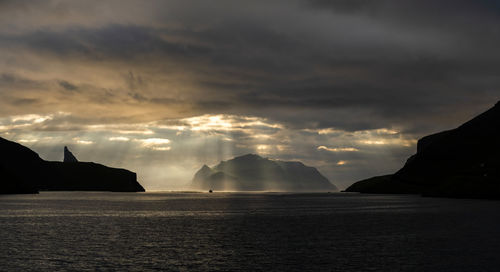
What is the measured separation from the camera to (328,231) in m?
81.3

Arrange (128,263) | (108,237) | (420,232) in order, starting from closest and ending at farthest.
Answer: (128,263) → (108,237) → (420,232)

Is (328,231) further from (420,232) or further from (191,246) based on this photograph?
(191,246)

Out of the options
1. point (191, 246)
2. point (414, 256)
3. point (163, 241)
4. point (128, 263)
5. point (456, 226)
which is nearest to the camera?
point (128, 263)

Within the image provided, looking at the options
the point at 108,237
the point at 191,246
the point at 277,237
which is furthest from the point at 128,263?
the point at 277,237

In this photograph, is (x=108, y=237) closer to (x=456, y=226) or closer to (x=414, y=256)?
(x=414, y=256)

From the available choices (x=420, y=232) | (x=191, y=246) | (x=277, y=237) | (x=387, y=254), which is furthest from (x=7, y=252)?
(x=420, y=232)

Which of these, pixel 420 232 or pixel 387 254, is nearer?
pixel 387 254

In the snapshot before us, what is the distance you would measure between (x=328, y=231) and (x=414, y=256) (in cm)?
2958

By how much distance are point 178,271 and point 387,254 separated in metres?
24.6

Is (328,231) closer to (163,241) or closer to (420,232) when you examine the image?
(420,232)

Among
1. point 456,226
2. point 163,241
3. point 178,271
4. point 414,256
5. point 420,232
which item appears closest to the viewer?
point 178,271

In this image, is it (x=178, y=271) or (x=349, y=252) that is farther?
(x=349, y=252)

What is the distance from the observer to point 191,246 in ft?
201

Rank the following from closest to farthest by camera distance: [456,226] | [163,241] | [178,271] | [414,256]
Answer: [178,271] → [414,256] → [163,241] → [456,226]
